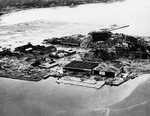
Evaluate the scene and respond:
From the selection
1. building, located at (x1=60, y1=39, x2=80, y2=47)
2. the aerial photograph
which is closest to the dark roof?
the aerial photograph

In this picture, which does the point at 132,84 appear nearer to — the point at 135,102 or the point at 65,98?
the point at 135,102

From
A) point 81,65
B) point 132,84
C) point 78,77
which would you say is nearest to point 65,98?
point 78,77

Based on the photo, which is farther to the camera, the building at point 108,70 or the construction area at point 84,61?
the construction area at point 84,61

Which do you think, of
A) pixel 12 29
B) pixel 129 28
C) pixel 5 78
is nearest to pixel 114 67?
pixel 5 78

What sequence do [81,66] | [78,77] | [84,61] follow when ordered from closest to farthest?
[78,77]
[81,66]
[84,61]

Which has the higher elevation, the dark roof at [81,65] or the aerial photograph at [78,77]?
the dark roof at [81,65]

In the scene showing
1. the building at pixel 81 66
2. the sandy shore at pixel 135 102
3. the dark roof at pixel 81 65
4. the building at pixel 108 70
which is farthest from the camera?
the dark roof at pixel 81 65

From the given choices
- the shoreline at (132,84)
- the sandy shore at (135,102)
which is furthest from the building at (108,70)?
the sandy shore at (135,102)

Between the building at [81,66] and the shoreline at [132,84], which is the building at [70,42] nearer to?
the building at [81,66]
